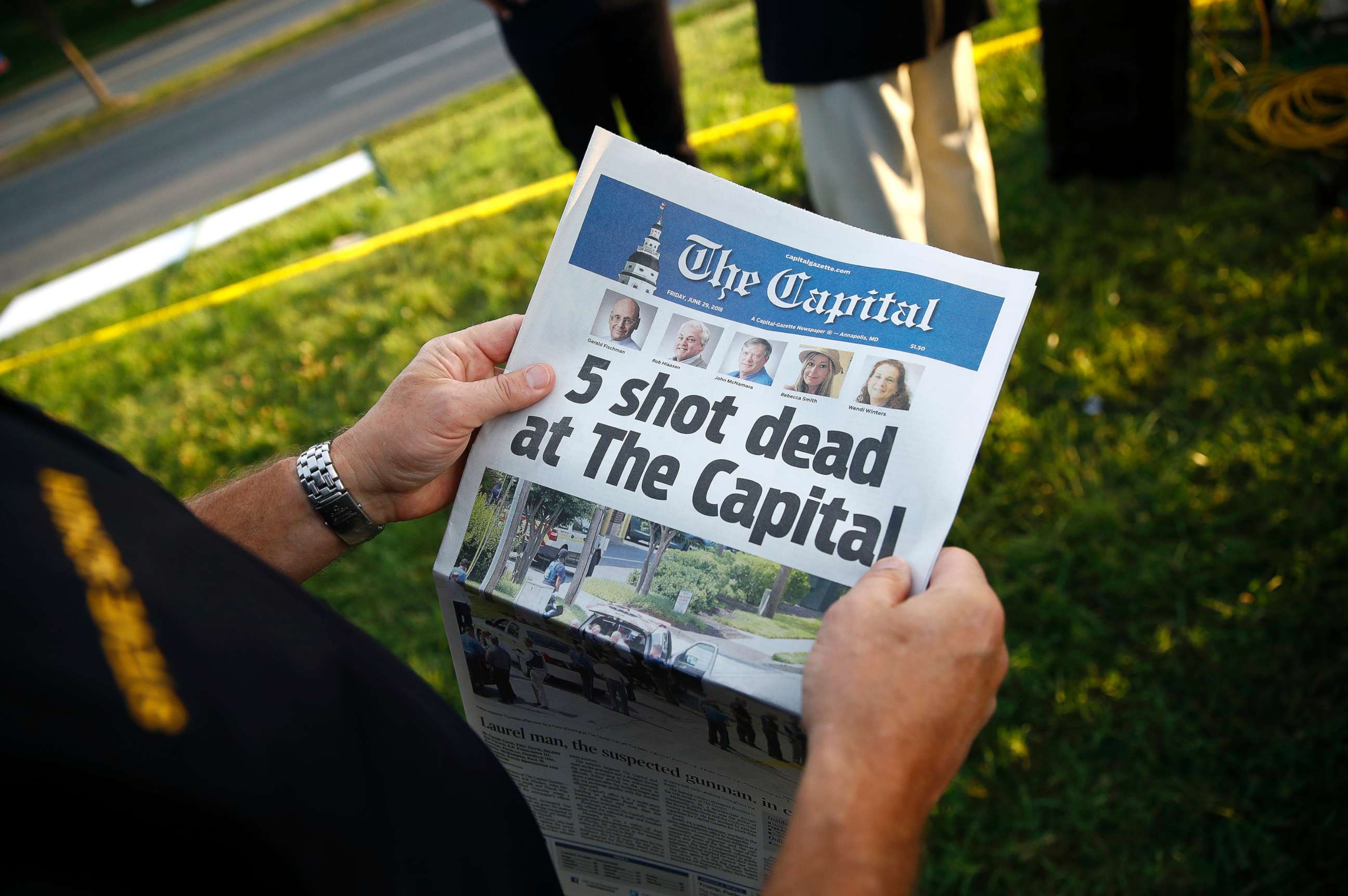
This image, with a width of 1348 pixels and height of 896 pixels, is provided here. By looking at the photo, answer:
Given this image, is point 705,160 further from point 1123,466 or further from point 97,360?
point 97,360

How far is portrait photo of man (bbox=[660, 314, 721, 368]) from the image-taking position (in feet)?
3.15

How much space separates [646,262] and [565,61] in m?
1.76

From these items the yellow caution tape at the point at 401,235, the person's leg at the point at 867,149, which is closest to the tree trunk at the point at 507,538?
the person's leg at the point at 867,149

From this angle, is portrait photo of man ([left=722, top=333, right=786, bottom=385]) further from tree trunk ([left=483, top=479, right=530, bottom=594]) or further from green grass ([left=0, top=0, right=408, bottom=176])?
green grass ([left=0, top=0, right=408, bottom=176])

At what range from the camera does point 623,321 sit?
979 mm

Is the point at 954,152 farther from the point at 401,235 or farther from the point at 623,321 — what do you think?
the point at 401,235

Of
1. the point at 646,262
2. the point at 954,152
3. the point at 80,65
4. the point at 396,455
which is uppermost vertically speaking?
the point at 646,262

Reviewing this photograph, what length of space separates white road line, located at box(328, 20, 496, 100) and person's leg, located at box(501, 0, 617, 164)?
735 cm

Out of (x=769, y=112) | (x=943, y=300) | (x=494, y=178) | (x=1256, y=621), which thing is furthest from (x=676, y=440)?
(x=494, y=178)

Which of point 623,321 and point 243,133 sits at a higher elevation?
point 623,321

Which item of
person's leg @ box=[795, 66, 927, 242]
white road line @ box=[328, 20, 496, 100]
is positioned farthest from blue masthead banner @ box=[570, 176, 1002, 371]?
white road line @ box=[328, 20, 496, 100]

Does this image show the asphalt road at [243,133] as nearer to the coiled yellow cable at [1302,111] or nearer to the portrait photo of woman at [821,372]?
the coiled yellow cable at [1302,111]

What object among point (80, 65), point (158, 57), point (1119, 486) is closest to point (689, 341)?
point (1119, 486)

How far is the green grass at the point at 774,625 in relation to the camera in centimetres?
81
